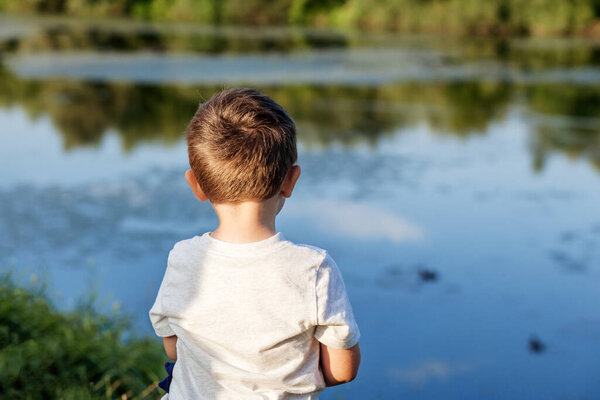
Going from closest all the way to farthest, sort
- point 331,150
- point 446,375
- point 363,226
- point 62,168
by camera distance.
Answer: point 446,375, point 363,226, point 62,168, point 331,150

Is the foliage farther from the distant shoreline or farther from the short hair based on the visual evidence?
the distant shoreline

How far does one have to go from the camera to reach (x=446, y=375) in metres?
3.61

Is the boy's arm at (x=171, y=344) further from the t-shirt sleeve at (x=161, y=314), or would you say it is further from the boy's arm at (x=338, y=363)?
the boy's arm at (x=338, y=363)

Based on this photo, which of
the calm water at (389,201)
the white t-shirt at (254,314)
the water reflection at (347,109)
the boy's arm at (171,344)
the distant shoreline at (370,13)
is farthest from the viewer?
the distant shoreline at (370,13)

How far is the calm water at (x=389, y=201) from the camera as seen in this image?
383cm

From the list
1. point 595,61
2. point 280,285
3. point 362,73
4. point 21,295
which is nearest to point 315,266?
point 280,285

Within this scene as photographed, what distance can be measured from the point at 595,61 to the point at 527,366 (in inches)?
428

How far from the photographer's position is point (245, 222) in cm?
112

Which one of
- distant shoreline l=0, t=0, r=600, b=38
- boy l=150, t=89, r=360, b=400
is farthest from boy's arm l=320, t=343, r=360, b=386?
distant shoreline l=0, t=0, r=600, b=38

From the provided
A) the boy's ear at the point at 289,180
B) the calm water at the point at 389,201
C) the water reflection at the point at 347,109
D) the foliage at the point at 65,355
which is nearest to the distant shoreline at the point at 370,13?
the calm water at the point at 389,201

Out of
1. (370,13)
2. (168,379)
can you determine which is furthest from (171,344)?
(370,13)

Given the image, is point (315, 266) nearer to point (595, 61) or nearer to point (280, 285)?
point (280, 285)

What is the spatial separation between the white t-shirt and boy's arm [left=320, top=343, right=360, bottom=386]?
16mm

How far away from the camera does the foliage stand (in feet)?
8.32
